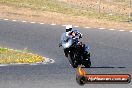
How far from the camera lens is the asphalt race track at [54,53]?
72.1 feet

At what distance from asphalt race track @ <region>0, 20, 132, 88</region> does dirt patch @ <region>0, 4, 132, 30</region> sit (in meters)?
2.97

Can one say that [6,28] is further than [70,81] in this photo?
Yes

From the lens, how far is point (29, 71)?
25.0 metres

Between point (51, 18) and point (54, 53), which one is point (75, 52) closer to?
point (54, 53)

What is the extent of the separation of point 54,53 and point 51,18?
65.5ft

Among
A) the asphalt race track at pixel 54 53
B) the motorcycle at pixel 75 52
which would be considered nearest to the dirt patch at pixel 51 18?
the asphalt race track at pixel 54 53

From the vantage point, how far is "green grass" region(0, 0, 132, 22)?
202 feet

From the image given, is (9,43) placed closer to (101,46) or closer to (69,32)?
(101,46)

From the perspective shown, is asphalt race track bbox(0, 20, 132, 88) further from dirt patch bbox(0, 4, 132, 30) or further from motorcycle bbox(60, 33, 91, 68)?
motorcycle bbox(60, 33, 91, 68)

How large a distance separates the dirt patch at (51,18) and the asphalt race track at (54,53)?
297 centimetres

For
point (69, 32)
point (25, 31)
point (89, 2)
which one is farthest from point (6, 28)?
point (69, 32)

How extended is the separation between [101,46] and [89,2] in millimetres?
32038

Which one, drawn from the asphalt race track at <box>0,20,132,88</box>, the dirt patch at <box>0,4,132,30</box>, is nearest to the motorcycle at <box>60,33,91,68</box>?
the asphalt race track at <box>0,20,132,88</box>

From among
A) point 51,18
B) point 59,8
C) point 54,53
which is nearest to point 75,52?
point 54,53
